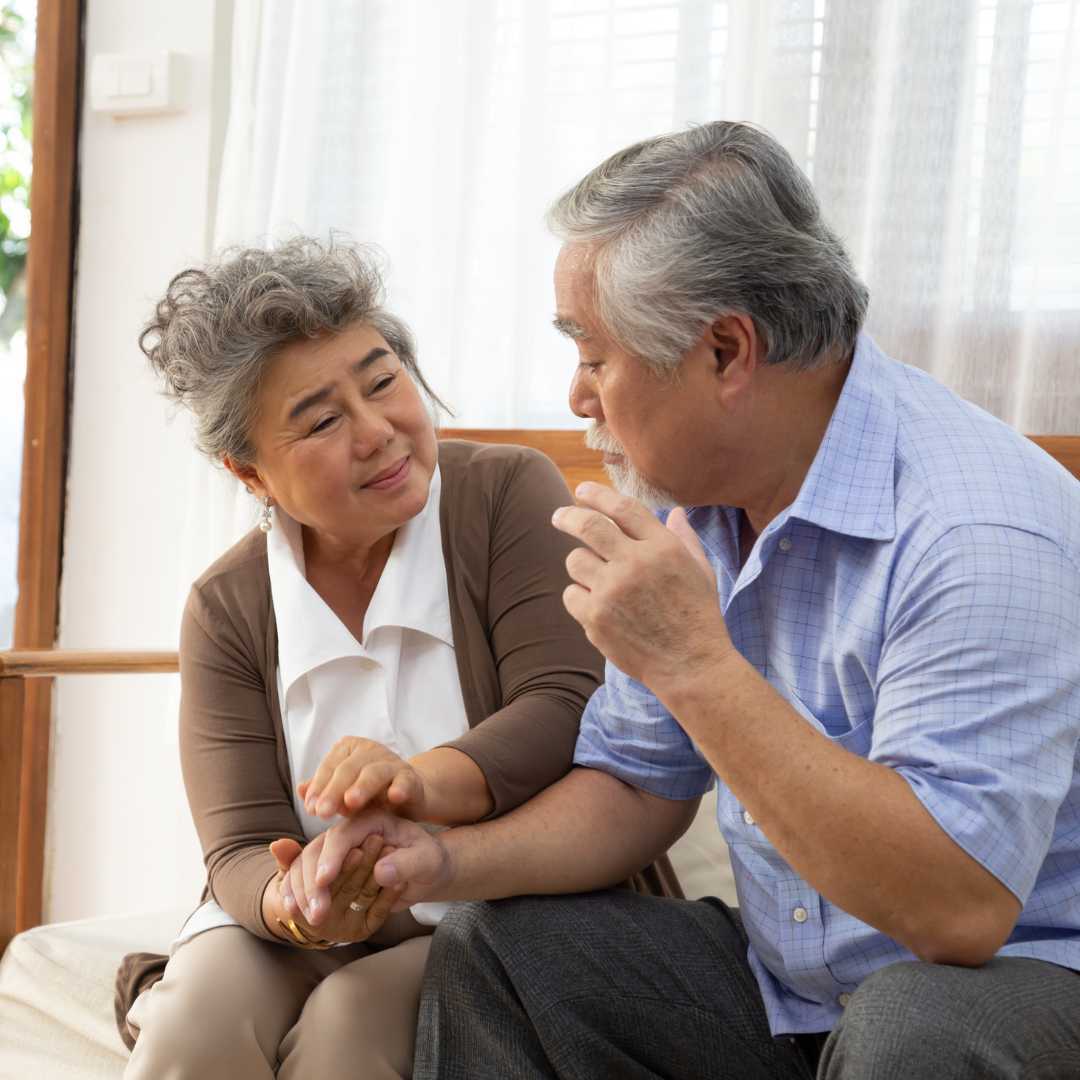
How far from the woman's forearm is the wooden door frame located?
→ 1623 mm

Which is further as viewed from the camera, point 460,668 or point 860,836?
point 460,668

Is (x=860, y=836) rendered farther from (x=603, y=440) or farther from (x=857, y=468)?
(x=603, y=440)

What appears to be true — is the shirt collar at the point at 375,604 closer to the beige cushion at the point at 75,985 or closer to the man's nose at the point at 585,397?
the man's nose at the point at 585,397

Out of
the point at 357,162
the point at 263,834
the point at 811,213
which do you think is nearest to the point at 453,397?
the point at 357,162

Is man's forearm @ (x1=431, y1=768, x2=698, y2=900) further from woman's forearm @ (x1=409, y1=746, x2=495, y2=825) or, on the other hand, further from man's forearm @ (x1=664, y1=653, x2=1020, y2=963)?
man's forearm @ (x1=664, y1=653, x2=1020, y2=963)

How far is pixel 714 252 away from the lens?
1.23m

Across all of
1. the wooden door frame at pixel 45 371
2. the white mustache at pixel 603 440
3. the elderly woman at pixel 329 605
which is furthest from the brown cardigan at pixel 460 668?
the wooden door frame at pixel 45 371

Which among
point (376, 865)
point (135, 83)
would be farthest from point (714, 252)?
point (135, 83)

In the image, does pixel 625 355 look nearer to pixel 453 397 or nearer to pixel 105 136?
pixel 453 397

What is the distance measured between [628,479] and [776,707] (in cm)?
37

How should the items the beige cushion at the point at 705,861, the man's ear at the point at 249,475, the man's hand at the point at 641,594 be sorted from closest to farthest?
1. the man's hand at the point at 641,594
2. the man's ear at the point at 249,475
3. the beige cushion at the point at 705,861

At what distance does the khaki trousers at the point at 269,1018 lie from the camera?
1347 mm

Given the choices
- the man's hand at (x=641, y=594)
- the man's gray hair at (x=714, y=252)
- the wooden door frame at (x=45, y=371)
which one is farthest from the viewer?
the wooden door frame at (x=45, y=371)

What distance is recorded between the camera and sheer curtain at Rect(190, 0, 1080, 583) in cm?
196
